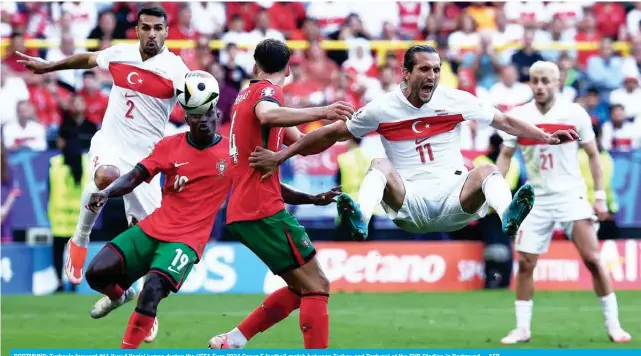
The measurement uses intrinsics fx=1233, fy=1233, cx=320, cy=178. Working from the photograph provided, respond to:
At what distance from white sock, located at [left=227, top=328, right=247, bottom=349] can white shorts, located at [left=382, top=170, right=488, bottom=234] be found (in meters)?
1.69

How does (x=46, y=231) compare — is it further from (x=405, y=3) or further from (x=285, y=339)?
(x=405, y=3)

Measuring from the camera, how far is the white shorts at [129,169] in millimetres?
11453

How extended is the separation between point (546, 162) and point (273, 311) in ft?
13.8

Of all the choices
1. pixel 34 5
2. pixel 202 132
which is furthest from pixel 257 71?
pixel 34 5

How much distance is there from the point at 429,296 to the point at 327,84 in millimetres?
4969

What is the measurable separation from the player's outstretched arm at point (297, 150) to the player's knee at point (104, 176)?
204 cm

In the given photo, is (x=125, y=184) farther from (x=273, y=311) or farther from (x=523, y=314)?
(x=523, y=314)

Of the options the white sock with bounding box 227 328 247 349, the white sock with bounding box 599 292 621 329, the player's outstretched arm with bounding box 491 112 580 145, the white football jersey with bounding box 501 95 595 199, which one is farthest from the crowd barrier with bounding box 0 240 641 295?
the player's outstretched arm with bounding box 491 112 580 145

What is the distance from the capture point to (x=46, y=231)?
17656mm

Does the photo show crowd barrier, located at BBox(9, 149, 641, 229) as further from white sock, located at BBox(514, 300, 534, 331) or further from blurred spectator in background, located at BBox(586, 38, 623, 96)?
white sock, located at BBox(514, 300, 534, 331)

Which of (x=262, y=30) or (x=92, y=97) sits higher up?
(x=262, y=30)

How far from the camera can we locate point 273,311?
1045 centimetres

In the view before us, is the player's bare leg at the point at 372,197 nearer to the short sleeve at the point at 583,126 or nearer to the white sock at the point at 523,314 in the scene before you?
the white sock at the point at 523,314

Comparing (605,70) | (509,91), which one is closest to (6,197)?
(509,91)
